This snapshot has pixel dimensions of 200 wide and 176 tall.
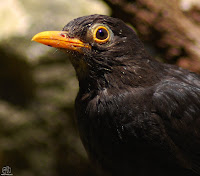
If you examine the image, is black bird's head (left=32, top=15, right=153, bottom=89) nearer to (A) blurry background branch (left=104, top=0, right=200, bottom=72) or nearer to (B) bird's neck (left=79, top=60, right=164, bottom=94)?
(B) bird's neck (left=79, top=60, right=164, bottom=94)

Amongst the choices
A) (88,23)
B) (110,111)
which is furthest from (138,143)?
(88,23)

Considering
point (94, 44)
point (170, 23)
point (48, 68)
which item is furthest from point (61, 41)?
point (170, 23)

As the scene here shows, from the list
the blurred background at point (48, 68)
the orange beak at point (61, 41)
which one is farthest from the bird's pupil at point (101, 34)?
the blurred background at point (48, 68)

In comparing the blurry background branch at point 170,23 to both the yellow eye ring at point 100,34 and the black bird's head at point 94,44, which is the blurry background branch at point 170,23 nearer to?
the black bird's head at point 94,44

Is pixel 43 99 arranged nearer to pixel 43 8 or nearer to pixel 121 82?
pixel 43 8

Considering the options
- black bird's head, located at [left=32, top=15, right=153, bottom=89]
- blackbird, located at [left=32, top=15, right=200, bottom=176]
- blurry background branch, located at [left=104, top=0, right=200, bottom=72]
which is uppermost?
blurry background branch, located at [left=104, top=0, right=200, bottom=72]

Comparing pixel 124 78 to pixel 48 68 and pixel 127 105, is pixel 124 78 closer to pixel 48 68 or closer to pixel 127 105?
pixel 127 105

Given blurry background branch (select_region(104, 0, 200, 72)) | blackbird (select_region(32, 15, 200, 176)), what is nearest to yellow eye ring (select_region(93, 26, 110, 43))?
blackbird (select_region(32, 15, 200, 176))
